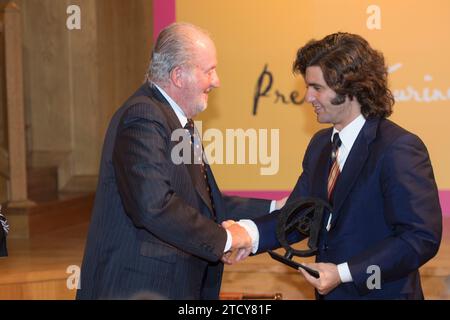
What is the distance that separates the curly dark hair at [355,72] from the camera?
2.62 metres

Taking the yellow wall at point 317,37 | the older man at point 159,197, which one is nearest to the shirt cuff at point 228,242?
the older man at point 159,197

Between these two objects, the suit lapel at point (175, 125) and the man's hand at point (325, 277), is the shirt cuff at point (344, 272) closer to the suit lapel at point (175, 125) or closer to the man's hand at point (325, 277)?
the man's hand at point (325, 277)

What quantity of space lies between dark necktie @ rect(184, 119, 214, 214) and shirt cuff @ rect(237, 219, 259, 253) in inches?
8.3

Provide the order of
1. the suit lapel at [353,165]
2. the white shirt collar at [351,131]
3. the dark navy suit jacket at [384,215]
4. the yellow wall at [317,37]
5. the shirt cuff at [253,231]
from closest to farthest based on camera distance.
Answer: the dark navy suit jacket at [384,215] < the suit lapel at [353,165] < the white shirt collar at [351,131] < the shirt cuff at [253,231] < the yellow wall at [317,37]

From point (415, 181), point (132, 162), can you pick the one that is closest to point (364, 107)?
point (415, 181)

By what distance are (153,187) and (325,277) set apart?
1.91ft

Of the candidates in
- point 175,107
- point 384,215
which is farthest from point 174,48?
point 384,215

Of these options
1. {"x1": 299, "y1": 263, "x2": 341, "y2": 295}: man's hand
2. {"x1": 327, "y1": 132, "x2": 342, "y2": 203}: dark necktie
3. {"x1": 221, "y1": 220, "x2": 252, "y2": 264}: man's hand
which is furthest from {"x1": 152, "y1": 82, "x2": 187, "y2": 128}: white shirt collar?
{"x1": 299, "y1": 263, "x2": 341, "y2": 295}: man's hand

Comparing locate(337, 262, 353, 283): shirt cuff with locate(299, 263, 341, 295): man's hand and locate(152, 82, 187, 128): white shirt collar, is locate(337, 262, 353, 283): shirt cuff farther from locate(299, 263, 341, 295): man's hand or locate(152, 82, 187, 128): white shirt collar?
locate(152, 82, 187, 128): white shirt collar

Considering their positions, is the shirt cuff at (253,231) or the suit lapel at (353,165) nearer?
the suit lapel at (353,165)

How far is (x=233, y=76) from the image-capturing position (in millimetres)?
5918

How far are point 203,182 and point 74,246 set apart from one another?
8.41 ft

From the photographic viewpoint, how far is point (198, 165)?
271 cm

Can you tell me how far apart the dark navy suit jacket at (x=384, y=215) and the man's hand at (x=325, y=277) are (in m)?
0.05
